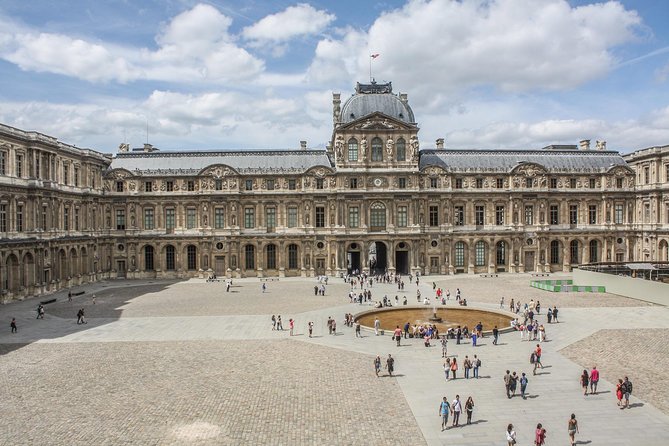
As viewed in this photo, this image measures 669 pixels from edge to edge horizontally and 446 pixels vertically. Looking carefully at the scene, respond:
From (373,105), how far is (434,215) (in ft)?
56.2

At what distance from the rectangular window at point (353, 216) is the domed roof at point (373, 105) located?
1211 centimetres

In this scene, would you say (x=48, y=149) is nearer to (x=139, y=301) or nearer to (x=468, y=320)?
(x=139, y=301)

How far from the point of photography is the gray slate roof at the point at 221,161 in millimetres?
73750

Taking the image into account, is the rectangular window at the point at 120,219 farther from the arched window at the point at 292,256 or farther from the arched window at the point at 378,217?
the arched window at the point at 378,217

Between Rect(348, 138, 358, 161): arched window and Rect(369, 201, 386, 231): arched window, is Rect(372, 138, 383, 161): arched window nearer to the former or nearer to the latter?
Rect(348, 138, 358, 161): arched window

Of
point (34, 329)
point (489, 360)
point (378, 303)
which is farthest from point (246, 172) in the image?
point (489, 360)

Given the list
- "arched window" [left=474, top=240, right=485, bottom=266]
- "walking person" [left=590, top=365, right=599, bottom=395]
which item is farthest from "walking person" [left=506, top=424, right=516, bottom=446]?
"arched window" [left=474, top=240, right=485, bottom=266]

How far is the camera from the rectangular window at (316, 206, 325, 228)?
2884 inches

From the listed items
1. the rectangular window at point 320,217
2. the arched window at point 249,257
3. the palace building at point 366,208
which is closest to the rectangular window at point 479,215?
the palace building at point 366,208

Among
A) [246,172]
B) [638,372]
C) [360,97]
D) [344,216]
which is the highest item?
[360,97]

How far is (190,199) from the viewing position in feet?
239

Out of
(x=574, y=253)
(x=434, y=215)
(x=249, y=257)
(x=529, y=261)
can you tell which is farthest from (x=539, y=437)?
(x=574, y=253)

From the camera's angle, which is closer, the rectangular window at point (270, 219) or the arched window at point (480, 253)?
the rectangular window at point (270, 219)

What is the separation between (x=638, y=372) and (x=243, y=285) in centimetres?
4511
